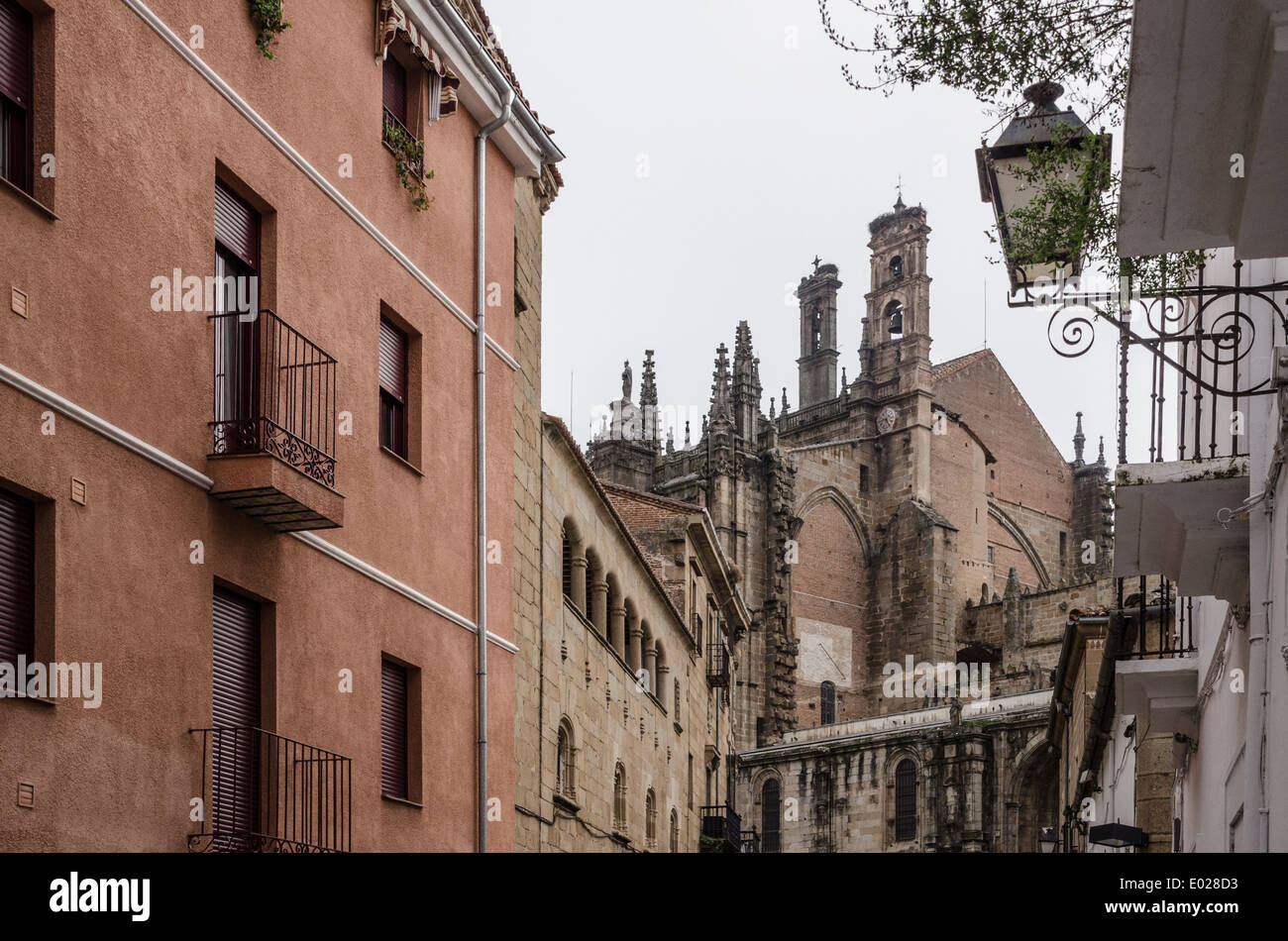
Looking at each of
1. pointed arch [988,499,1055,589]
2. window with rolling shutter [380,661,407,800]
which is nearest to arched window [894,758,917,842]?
pointed arch [988,499,1055,589]

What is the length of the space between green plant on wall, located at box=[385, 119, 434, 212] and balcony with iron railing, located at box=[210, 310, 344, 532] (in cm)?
271

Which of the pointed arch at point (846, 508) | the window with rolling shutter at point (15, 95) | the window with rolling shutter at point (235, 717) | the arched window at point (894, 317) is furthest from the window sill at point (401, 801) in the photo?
the arched window at point (894, 317)

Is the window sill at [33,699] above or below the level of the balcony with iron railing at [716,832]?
above

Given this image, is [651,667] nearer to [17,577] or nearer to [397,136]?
[397,136]

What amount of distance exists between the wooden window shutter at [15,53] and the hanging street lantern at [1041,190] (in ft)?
17.7

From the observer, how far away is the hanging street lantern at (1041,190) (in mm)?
10234

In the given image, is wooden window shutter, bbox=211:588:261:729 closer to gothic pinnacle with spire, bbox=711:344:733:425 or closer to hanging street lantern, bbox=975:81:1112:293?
hanging street lantern, bbox=975:81:1112:293

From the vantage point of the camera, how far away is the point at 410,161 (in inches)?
620

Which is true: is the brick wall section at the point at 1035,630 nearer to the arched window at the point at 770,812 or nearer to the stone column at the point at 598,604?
the arched window at the point at 770,812

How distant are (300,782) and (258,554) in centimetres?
157

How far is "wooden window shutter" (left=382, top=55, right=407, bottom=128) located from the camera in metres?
15.8

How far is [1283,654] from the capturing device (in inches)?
365
